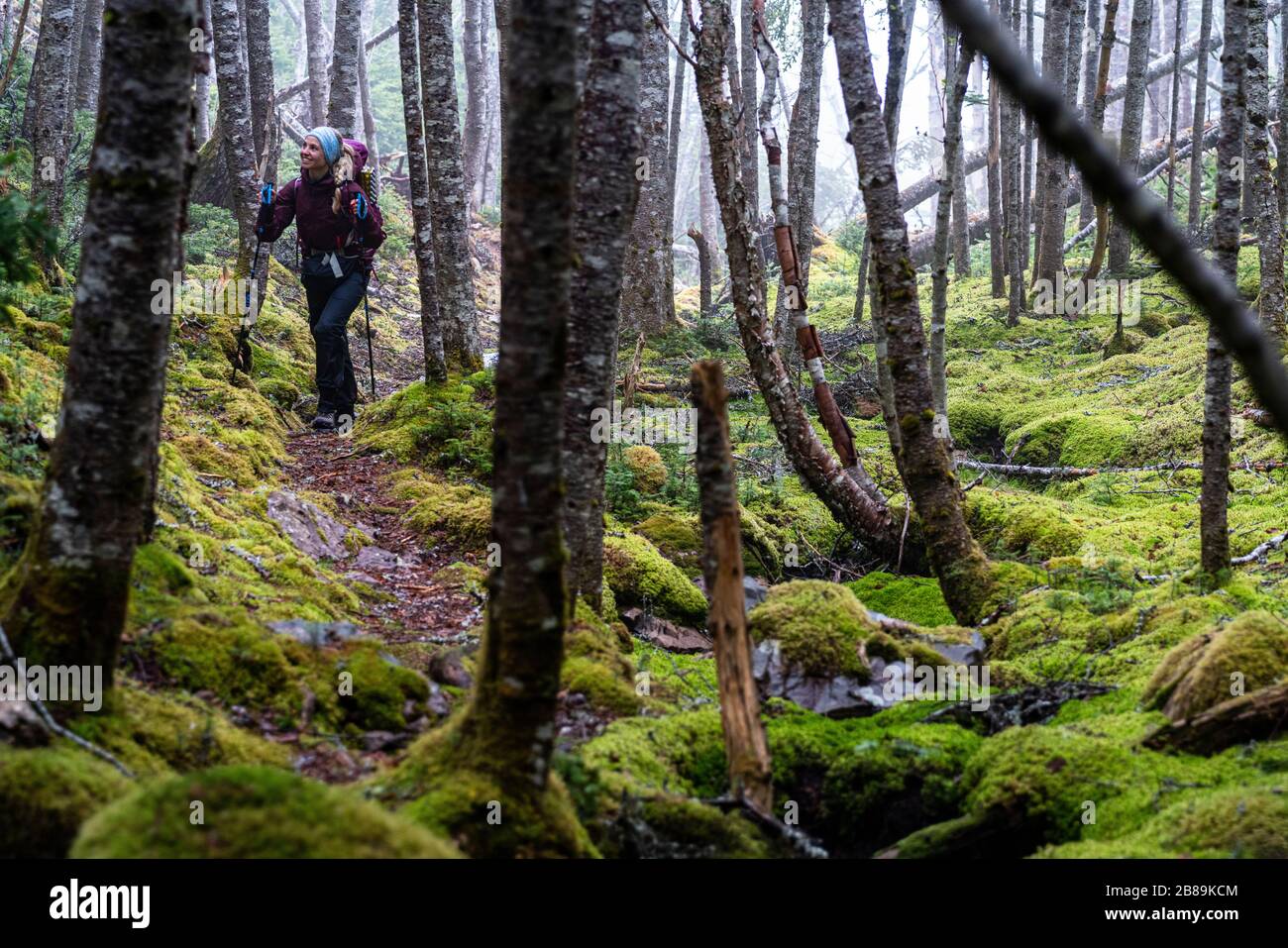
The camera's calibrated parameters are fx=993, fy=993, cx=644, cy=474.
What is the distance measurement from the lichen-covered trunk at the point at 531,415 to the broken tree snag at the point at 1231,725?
304cm

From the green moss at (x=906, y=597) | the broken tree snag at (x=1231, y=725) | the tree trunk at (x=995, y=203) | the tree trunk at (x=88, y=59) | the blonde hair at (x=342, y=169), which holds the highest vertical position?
the tree trunk at (x=88, y=59)

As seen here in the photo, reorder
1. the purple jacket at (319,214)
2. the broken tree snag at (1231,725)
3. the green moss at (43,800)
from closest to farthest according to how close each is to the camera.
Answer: the green moss at (43,800) < the broken tree snag at (1231,725) < the purple jacket at (319,214)

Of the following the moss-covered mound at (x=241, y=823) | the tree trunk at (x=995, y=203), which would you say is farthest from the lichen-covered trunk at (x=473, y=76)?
the moss-covered mound at (x=241, y=823)

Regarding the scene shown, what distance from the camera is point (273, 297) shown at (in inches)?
614

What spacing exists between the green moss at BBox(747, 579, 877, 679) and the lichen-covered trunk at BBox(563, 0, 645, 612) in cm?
137

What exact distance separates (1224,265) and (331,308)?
8.02 meters

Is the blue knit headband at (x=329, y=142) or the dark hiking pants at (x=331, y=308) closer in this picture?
the blue knit headband at (x=329, y=142)

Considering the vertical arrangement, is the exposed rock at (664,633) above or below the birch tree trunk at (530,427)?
below

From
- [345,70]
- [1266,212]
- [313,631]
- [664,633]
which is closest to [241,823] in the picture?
[313,631]

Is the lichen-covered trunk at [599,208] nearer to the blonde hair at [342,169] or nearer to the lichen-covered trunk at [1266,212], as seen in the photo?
the blonde hair at [342,169]

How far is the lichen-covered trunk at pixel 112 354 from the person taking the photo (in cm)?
349

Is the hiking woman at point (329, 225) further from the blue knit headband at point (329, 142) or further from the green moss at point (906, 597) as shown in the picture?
the green moss at point (906, 597)

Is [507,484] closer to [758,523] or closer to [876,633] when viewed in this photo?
[876,633]

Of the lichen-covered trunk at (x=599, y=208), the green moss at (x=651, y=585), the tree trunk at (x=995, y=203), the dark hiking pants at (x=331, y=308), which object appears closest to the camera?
the lichen-covered trunk at (x=599, y=208)
